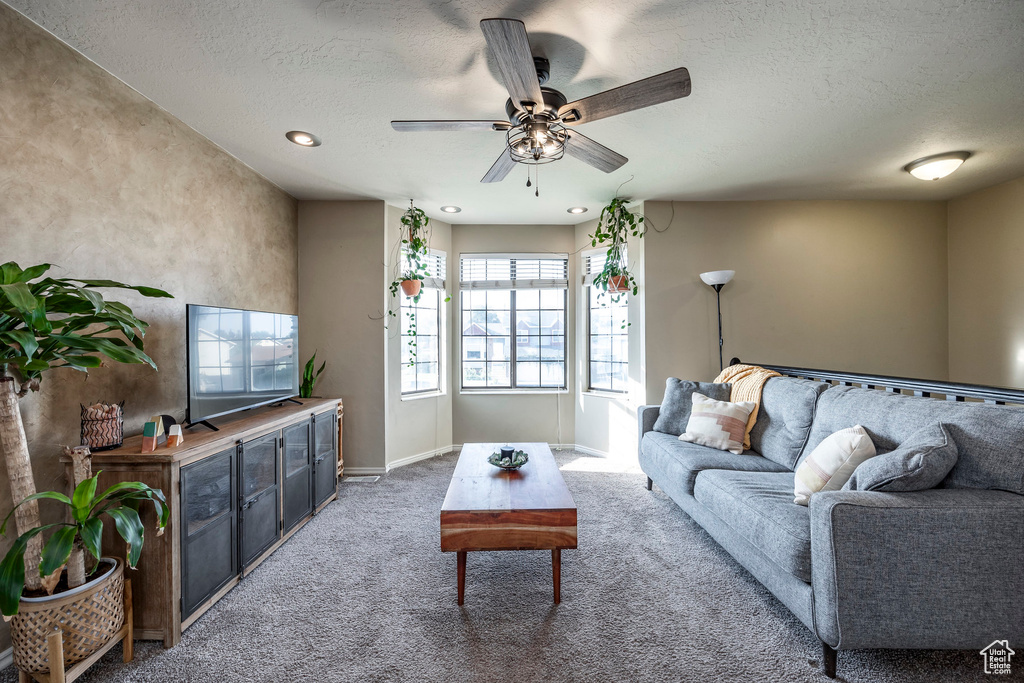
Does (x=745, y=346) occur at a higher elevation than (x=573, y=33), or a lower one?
lower

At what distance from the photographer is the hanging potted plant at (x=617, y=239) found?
410 cm

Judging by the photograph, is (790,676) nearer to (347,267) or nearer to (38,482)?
(38,482)

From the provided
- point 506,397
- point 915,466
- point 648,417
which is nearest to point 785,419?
point 648,417

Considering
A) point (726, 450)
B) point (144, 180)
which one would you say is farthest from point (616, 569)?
point (144, 180)

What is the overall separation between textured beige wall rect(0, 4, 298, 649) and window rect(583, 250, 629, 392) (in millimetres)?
3210

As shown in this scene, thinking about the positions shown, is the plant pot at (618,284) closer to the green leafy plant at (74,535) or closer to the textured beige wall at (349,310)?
the textured beige wall at (349,310)

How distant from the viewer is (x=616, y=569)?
244 cm

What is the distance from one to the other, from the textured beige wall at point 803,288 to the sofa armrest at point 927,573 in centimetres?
256

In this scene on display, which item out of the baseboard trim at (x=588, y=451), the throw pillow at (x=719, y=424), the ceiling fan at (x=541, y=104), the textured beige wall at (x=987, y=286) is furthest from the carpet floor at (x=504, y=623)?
the textured beige wall at (x=987, y=286)

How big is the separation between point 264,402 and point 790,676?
3024mm

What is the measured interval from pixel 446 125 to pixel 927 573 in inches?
99.8

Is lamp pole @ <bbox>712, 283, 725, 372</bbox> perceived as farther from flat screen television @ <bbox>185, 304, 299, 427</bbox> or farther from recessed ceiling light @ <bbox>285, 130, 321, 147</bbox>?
flat screen television @ <bbox>185, 304, 299, 427</bbox>

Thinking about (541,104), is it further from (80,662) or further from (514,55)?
(80,662)

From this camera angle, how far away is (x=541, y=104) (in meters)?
1.91
